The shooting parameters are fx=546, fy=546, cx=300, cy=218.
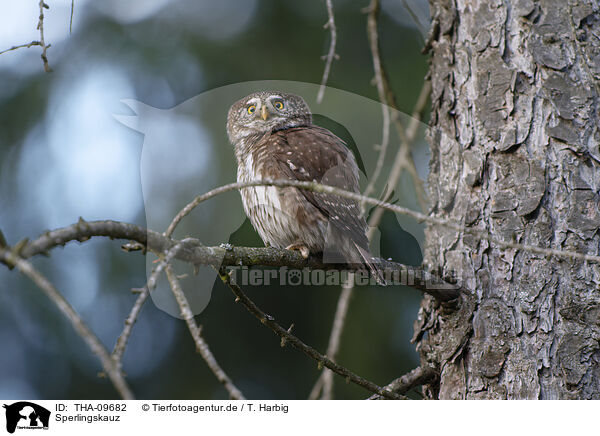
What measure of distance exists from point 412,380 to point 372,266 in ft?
1.70

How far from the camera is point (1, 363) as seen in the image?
13.3 feet

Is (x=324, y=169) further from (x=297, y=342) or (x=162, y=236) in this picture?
(x=162, y=236)

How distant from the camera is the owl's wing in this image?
2.88m

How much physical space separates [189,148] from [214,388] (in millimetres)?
1852

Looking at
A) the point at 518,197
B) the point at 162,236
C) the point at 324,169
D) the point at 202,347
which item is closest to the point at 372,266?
the point at 518,197

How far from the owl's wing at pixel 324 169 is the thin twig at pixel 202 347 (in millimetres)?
1536

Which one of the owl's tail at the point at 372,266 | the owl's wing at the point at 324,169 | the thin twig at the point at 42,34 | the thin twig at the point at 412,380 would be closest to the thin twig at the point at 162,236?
the thin twig at the point at 42,34

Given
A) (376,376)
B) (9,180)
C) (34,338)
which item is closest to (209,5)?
(9,180)

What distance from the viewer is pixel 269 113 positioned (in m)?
3.86

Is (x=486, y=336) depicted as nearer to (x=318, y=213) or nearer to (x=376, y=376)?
(x=318, y=213)

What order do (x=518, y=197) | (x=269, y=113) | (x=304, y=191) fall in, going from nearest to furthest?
(x=518, y=197) < (x=304, y=191) < (x=269, y=113)

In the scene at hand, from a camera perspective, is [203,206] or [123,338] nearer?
[123,338]

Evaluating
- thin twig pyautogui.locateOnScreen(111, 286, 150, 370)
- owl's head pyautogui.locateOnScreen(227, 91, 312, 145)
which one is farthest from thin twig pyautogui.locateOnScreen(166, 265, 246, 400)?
owl's head pyautogui.locateOnScreen(227, 91, 312, 145)

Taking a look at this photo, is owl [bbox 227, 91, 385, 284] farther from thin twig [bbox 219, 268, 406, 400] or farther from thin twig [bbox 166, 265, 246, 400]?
thin twig [bbox 166, 265, 246, 400]
